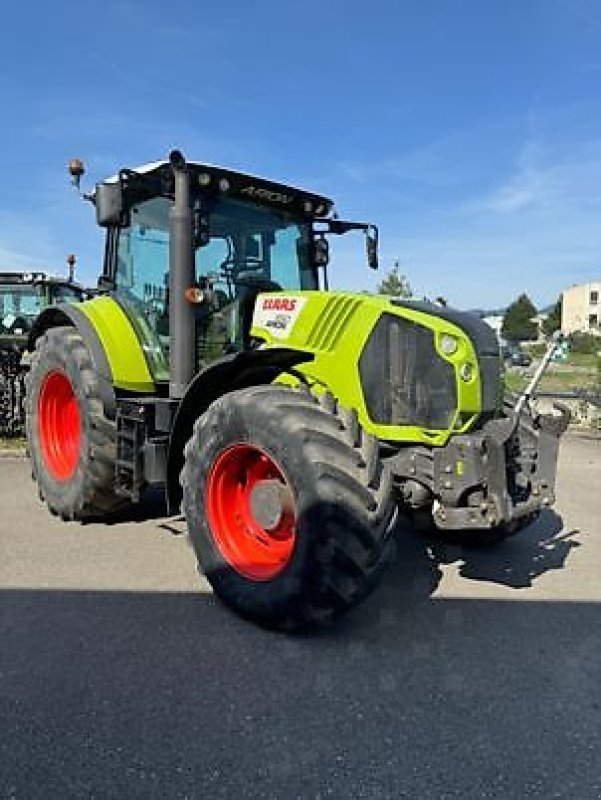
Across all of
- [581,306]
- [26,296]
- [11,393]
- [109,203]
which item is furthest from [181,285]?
[581,306]

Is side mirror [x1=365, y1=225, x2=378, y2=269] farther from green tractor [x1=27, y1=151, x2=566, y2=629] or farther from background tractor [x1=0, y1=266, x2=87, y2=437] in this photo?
background tractor [x1=0, y1=266, x2=87, y2=437]

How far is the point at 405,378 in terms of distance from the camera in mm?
3867

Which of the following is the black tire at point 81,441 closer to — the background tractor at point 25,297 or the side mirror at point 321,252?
the side mirror at point 321,252

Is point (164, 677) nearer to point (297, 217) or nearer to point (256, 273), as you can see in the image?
point (256, 273)

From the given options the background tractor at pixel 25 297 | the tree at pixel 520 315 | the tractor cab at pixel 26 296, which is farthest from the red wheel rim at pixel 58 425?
the tree at pixel 520 315

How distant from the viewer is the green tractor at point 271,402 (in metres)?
3.38

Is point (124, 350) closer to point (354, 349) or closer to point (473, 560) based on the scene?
point (354, 349)

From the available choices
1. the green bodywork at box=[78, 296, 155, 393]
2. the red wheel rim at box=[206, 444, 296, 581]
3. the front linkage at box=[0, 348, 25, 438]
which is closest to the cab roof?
the green bodywork at box=[78, 296, 155, 393]

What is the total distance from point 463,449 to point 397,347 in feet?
2.27

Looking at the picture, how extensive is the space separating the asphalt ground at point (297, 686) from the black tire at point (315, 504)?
0.20 m

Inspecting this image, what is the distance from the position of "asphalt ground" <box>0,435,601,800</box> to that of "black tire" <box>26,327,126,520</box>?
0.51 meters

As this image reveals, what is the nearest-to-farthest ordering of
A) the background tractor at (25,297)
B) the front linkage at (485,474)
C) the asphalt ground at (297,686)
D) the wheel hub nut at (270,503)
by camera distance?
the asphalt ground at (297,686), the front linkage at (485,474), the wheel hub nut at (270,503), the background tractor at (25,297)

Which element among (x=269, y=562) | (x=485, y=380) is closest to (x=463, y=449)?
(x=485, y=380)

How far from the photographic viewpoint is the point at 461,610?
3922mm
